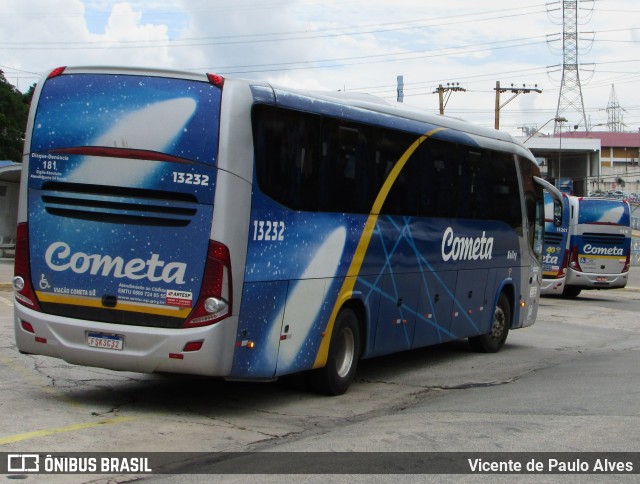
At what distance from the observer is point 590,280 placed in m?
29.3

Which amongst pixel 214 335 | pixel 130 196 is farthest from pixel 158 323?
pixel 130 196

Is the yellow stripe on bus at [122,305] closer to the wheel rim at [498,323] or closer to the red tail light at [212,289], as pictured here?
the red tail light at [212,289]

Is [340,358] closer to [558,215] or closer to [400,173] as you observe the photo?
[400,173]

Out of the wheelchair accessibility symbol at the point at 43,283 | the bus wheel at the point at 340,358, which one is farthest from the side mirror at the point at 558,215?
the wheelchair accessibility symbol at the point at 43,283

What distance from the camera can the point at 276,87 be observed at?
9.74 meters

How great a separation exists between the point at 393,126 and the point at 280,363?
11.8ft

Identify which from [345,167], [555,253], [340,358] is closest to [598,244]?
[555,253]

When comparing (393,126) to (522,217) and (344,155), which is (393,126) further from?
(522,217)

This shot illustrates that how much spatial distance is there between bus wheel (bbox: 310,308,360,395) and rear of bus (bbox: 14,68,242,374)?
6.32 feet

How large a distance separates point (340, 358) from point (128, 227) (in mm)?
3162

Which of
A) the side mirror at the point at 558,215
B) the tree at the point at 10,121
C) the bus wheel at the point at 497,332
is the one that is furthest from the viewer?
the tree at the point at 10,121

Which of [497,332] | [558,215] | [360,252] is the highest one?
[558,215]

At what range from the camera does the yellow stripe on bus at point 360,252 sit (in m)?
10.5

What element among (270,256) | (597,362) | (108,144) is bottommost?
(597,362)
